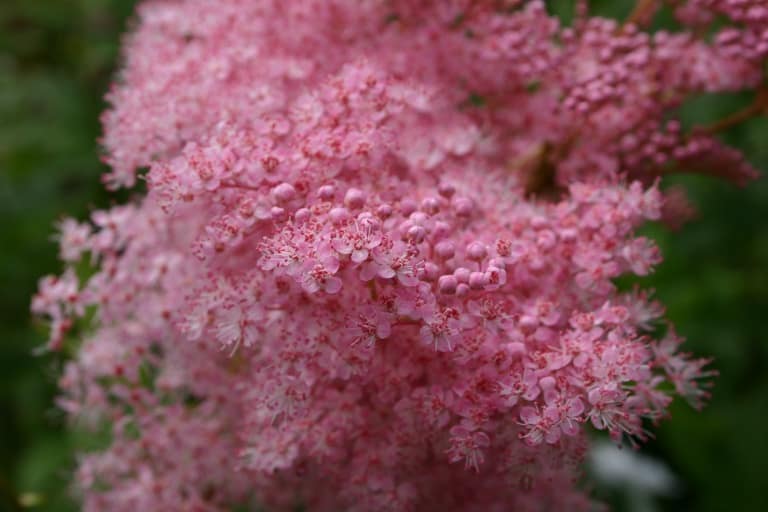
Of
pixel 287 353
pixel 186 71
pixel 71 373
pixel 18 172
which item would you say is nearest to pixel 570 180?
pixel 287 353

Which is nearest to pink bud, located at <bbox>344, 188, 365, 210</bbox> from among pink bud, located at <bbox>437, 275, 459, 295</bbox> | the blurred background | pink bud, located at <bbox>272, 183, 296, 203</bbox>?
pink bud, located at <bbox>272, 183, 296, 203</bbox>

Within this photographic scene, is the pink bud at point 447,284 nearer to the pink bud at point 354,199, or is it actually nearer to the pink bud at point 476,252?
the pink bud at point 476,252

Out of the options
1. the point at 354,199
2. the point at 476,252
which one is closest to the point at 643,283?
the point at 476,252

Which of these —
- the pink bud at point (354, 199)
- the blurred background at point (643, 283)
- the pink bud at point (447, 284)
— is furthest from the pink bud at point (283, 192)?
the blurred background at point (643, 283)

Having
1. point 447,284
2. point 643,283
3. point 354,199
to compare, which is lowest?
point 643,283

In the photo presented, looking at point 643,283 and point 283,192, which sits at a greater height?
point 283,192

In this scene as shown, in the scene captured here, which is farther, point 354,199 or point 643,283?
point 643,283

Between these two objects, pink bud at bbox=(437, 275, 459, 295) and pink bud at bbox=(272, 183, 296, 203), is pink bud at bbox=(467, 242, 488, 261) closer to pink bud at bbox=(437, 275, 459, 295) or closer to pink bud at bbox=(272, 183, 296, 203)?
pink bud at bbox=(437, 275, 459, 295)

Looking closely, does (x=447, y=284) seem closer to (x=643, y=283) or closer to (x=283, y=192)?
(x=283, y=192)
